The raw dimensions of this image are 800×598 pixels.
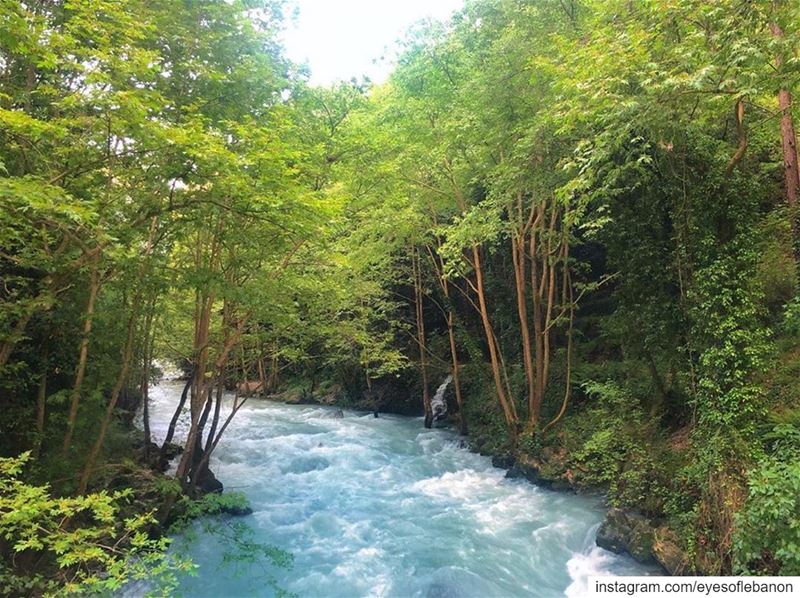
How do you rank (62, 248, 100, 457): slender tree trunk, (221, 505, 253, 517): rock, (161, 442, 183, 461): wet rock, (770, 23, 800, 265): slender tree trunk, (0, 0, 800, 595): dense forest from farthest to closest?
(161, 442, 183, 461): wet rock
(221, 505, 253, 517): rock
(770, 23, 800, 265): slender tree trunk
(62, 248, 100, 457): slender tree trunk
(0, 0, 800, 595): dense forest

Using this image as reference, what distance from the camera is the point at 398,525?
28.4 feet

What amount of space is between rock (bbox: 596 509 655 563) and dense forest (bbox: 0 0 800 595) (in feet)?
0.71

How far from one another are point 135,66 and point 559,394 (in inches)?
443

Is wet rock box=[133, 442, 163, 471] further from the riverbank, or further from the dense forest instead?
the riverbank

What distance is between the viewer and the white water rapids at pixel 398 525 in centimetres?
673

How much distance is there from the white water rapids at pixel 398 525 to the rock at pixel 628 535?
6.6 inches

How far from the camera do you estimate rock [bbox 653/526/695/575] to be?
5.86 m

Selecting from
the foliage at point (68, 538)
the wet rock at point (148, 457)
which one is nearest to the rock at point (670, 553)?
the foliage at point (68, 538)

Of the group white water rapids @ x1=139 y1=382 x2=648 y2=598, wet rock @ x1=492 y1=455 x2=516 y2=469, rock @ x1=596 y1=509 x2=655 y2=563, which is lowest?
white water rapids @ x1=139 y1=382 x2=648 y2=598

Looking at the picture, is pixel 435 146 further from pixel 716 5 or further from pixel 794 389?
pixel 794 389

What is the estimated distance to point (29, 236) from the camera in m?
5.12

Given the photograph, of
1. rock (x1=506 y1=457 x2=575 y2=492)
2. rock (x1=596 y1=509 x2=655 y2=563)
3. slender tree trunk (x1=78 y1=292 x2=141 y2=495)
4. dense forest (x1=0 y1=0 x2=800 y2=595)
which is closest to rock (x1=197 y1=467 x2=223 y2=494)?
dense forest (x1=0 y1=0 x2=800 y2=595)

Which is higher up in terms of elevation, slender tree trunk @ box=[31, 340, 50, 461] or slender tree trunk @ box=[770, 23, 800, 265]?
slender tree trunk @ box=[770, 23, 800, 265]

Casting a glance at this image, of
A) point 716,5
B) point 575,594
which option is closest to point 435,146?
point 716,5
